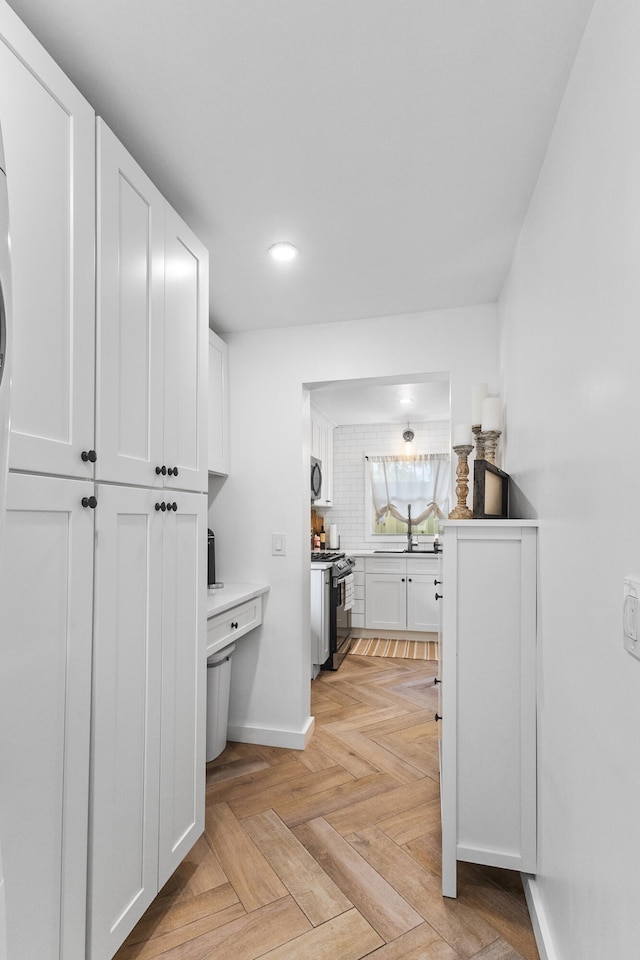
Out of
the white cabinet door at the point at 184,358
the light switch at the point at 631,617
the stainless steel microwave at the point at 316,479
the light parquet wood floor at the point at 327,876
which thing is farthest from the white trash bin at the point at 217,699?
the stainless steel microwave at the point at 316,479

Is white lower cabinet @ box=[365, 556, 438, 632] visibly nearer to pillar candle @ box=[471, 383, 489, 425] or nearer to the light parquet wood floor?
the light parquet wood floor

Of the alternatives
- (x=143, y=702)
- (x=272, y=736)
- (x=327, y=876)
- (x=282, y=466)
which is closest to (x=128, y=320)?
(x=143, y=702)

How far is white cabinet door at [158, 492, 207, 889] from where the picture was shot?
1.62 meters

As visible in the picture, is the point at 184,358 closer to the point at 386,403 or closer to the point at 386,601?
the point at 386,403

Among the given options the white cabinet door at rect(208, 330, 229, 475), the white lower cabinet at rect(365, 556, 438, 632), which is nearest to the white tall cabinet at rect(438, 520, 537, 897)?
the white cabinet door at rect(208, 330, 229, 475)

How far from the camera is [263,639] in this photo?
9.70 feet

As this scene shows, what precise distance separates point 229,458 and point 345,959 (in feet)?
7.37

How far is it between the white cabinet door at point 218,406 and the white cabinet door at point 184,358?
87cm

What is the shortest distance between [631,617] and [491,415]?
57.2 inches

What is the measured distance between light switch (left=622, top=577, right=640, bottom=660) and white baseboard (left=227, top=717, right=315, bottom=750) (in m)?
2.32

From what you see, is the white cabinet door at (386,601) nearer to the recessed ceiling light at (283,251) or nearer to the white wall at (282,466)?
the white wall at (282,466)

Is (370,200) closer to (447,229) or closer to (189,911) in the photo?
(447,229)

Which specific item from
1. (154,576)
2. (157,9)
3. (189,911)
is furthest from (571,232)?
(189,911)

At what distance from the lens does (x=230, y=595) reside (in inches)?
103
